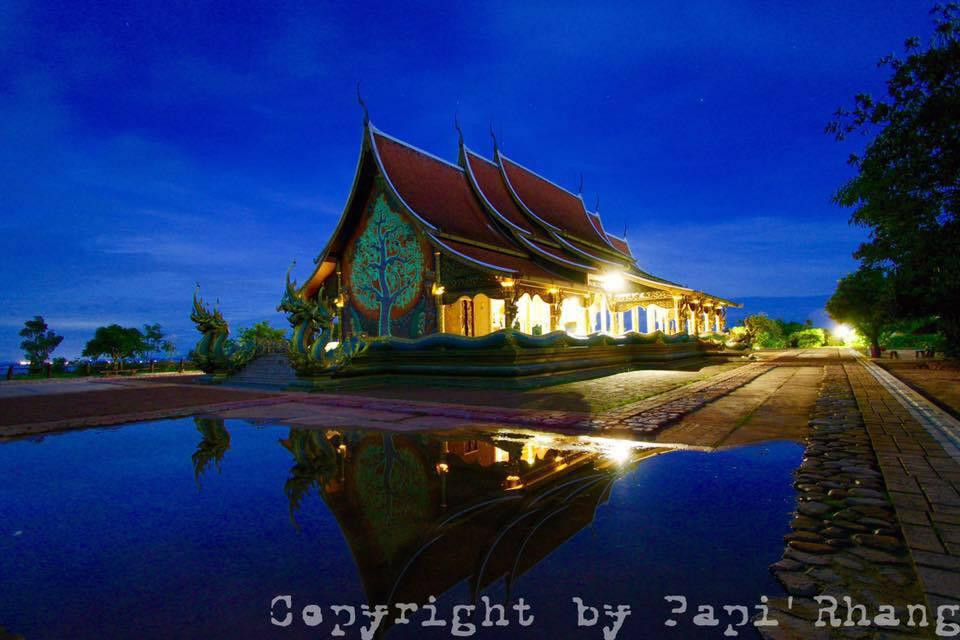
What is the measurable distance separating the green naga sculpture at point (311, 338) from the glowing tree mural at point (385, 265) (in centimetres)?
453

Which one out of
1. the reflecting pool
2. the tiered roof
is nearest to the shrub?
the tiered roof

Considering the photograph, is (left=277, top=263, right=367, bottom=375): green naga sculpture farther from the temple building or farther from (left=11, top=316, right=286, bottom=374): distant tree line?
(left=11, top=316, right=286, bottom=374): distant tree line

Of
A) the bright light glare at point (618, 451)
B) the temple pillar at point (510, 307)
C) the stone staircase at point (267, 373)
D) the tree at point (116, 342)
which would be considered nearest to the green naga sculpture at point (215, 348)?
the stone staircase at point (267, 373)

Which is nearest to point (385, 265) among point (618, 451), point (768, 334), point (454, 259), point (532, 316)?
point (454, 259)

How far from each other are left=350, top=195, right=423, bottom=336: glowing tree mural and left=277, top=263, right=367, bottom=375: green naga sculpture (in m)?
4.53

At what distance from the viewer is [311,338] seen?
12.7m

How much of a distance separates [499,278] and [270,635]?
43.4ft

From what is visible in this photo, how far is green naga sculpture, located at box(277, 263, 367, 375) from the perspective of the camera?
12102 mm

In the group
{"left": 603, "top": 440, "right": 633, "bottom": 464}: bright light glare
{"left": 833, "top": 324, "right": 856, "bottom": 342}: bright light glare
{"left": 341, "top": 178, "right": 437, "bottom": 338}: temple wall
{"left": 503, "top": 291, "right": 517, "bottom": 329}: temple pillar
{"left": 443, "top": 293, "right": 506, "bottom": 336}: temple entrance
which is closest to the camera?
{"left": 603, "top": 440, "right": 633, "bottom": 464}: bright light glare

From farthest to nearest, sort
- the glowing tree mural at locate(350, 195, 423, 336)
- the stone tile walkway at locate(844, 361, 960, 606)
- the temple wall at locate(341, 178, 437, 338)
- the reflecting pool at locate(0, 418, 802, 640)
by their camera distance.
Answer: the glowing tree mural at locate(350, 195, 423, 336), the temple wall at locate(341, 178, 437, 338), the stone tile walkway at locate(844, 361, 960, 606), the reflecting pool at locate(0, 418, 802, 640)

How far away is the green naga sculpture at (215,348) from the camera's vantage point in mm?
15758

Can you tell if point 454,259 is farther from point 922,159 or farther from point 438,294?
point 922,159

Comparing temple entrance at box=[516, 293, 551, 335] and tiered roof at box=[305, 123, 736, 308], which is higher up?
tiered roof at box=[305, 123, 736, 308]

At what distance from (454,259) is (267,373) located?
688cm
